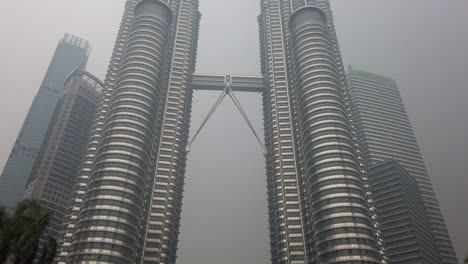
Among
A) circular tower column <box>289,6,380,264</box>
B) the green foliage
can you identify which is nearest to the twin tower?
circular tower column <box>289,6,380,264</box>

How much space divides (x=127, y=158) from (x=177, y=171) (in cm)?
3693

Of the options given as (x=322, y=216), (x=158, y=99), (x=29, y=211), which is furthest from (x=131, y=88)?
(x=29, y=211)

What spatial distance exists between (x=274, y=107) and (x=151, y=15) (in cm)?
7682

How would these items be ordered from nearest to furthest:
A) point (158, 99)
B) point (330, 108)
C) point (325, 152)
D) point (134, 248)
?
point (134, 248) < point (325, 152) < point (330, 108) < point (158, 99)

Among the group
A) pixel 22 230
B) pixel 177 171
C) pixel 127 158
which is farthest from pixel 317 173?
pixel 22 230

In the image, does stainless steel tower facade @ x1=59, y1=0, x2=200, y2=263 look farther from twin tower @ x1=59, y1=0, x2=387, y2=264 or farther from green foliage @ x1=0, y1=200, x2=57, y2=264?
green foliage @ x1=0, y1=200, x2=57, y2=264

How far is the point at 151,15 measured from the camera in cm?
19412

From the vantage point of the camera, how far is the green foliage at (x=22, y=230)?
1526 inches

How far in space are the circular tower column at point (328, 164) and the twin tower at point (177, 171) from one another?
0.37m

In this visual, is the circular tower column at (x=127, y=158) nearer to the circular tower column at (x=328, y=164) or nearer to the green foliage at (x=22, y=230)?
the circular tower column at (x=328, y=164)

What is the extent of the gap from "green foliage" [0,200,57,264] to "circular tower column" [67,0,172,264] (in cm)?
8474

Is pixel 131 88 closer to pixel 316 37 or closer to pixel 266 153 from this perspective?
pixel 266 153

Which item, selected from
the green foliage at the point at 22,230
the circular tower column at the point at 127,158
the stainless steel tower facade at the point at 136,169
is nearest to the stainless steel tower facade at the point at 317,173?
the stainless steel tower facade at the point at 136,169

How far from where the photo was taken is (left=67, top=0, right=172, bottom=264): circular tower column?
125 meters
